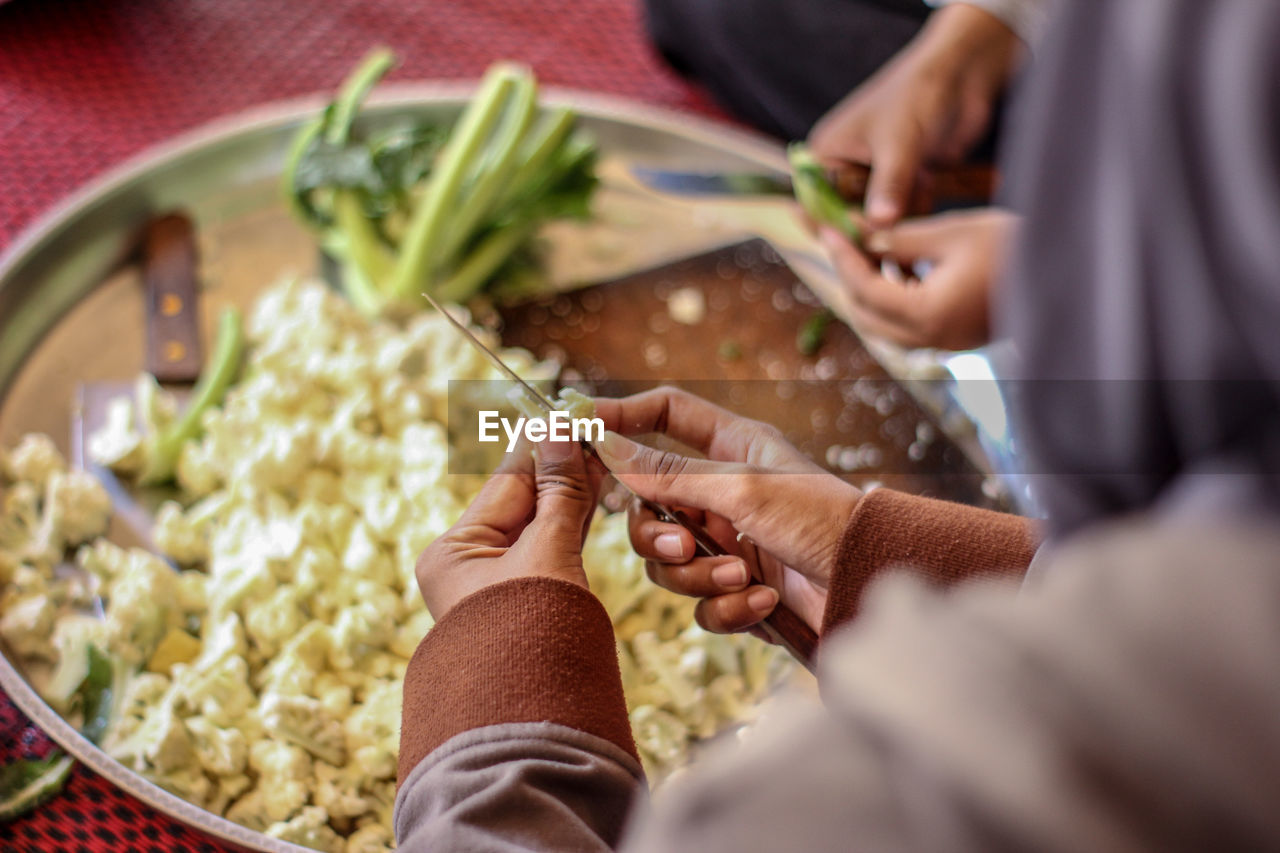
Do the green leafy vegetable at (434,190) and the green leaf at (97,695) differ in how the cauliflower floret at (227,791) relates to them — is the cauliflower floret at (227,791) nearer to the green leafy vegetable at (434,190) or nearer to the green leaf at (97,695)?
the green leaf at (97,695)

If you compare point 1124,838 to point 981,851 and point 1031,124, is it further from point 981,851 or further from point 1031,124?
point 1031,124

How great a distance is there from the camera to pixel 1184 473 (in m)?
0.41

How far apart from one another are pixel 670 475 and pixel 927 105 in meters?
0.73

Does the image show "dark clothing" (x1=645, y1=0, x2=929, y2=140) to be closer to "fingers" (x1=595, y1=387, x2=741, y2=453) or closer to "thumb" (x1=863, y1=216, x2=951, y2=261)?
"thumb" (x1=863, y1=216, x2=951, y2=261)

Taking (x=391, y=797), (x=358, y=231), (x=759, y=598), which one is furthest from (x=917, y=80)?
(x=391, y=797)

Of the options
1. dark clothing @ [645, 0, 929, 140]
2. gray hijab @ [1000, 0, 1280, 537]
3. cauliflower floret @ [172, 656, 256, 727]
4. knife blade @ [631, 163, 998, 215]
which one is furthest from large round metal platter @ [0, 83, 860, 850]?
gray hijab @ [1000, 0, 1280, 537]

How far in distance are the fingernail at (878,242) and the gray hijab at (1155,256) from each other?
50cm

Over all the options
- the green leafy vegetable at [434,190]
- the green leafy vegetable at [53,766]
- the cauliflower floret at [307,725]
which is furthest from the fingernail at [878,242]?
the green leafy vegetable at [53,766]

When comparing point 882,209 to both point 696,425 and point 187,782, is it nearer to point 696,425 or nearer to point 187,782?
point 696,425

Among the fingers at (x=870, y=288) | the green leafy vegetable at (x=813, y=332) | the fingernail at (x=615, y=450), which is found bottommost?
the green leafy vegetable at (x=813, y=332)

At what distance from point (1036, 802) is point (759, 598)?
0.32 metres

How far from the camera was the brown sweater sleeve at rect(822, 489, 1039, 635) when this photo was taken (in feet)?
1.87

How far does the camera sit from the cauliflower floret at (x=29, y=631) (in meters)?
0.78

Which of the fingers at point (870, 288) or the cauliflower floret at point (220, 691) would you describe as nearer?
the cauliflower floret at point (220, 691)
